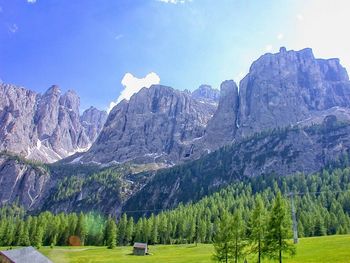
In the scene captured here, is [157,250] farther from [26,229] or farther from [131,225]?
[26,229]

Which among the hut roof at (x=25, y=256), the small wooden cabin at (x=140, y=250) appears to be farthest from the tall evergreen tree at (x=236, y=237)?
the small wooden cabin at (x=140, y=250)

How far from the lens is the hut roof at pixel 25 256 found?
69.6m

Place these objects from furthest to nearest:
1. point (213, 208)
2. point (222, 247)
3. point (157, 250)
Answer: point (213, 208) → point (157, 250) → point (222, 247)

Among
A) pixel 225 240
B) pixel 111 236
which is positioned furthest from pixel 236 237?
pixel 111 236

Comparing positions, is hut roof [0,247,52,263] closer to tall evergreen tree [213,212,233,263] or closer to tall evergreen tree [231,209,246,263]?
tall evergreen tree [213,212,233,263]

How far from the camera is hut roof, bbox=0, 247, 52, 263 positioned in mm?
69625

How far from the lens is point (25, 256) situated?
70500 millimetres

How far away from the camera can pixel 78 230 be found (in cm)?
16962

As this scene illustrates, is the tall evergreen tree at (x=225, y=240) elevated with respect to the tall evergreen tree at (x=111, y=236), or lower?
lower

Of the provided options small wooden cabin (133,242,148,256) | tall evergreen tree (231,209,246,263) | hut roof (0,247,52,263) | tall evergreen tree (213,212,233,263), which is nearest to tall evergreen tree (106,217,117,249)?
small wooden cabin (133,242,148,256)

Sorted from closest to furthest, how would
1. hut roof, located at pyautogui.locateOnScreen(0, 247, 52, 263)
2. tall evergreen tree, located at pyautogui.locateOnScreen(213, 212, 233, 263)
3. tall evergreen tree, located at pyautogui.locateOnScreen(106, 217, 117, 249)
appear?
hut roof, located at pyautogui.locateOnScreen(0, 247, 52, 263), tall evergreen tree, located at pyautogui.locateOnScreen(213, 212, 233, 263), tall evergreen tree, located at pyautogui.locateOnScreen(106, 217, 117, 249)

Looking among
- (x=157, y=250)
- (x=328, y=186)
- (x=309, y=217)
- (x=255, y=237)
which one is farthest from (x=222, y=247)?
(x=328, y=186)

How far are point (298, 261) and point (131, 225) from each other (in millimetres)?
113973

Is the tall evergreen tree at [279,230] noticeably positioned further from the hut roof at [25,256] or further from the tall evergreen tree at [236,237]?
the hut roof at [25,256]
